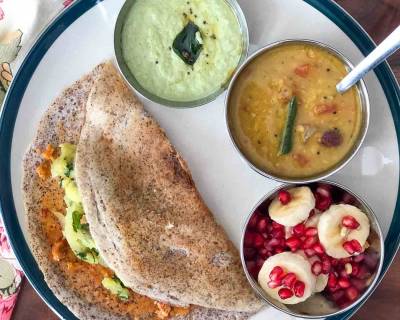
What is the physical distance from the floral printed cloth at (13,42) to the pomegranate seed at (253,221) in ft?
5.89

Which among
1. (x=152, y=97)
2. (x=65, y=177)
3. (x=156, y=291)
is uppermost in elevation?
(x=152, y=97)

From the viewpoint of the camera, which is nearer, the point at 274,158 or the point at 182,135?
the point at 274,158

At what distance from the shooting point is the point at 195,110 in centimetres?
449

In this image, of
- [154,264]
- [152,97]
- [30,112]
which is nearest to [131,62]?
[152,97]

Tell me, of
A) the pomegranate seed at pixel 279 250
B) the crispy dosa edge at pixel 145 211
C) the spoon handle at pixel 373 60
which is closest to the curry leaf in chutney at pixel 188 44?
the crispy dosa edge at pixel 145 211

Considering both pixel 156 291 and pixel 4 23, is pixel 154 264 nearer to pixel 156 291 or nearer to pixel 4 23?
pixel 156 291

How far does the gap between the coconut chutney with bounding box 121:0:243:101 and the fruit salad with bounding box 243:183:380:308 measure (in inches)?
36.9

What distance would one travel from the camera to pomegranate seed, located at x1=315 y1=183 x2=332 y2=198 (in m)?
4.26

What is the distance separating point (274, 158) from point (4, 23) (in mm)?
2270

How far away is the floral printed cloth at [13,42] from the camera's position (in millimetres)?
4625

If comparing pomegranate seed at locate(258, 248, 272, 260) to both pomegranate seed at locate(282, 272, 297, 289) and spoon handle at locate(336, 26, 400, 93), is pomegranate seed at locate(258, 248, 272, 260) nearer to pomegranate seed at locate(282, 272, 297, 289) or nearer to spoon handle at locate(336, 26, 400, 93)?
pomegranate seed at locate(282, 272, 297, 289)

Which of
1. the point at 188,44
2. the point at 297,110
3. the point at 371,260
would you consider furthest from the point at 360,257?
the point at 188,44

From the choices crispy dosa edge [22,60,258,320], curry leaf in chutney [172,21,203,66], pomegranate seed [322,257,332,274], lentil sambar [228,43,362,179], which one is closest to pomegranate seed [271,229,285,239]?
pomegranate seed [322,257,332,274]

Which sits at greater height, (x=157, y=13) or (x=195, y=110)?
(x=157, y=13)
